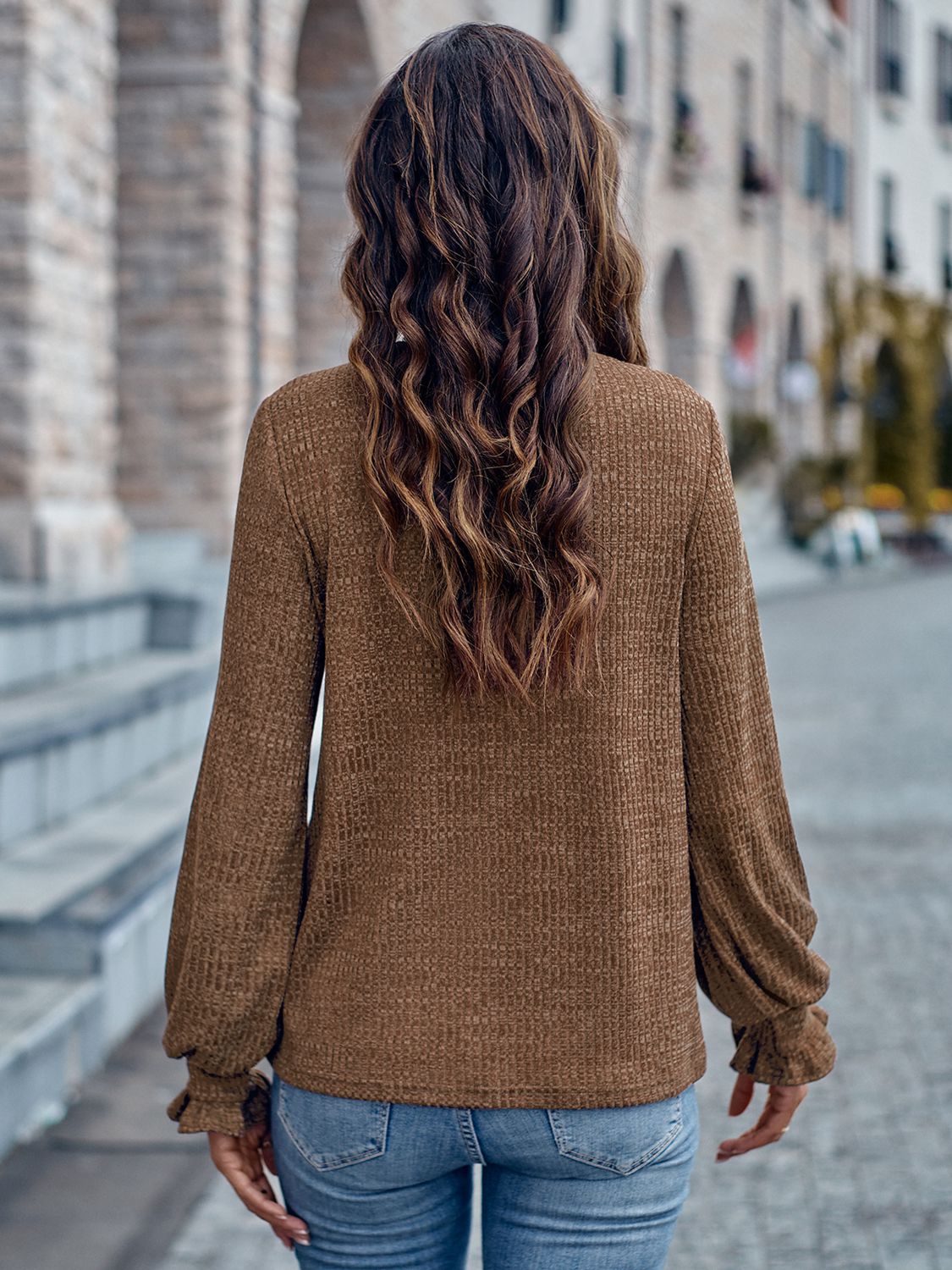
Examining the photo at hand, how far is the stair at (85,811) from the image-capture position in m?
3.78

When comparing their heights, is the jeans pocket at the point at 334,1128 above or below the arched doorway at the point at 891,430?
below

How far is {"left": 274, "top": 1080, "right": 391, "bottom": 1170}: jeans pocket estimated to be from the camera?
1455 mm

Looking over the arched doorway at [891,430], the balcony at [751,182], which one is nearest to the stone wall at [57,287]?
the balcony at [751,182]

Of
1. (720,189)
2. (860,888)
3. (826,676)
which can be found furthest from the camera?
(720,189)

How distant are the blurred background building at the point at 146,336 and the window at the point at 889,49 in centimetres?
1054

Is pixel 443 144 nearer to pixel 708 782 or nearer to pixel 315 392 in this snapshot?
pixel 315 392

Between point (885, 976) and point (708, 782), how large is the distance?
132 inches

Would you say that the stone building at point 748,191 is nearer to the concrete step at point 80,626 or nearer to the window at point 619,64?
the window at point 619,64

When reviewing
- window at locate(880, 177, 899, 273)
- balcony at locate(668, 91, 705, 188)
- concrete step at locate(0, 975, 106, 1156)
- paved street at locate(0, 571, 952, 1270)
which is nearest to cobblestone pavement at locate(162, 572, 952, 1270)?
paved street at locate(0, 571, 952, 1270)

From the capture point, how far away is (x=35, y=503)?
23.8 feet

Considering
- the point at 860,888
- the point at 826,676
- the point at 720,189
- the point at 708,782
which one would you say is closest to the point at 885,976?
the point at 860,888

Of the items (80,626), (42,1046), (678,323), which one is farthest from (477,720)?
(678,323)

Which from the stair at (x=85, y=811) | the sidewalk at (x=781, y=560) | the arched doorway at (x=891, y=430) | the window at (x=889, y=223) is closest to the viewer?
the stair at (x=85, y=811)

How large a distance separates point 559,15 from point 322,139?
5.94 m
